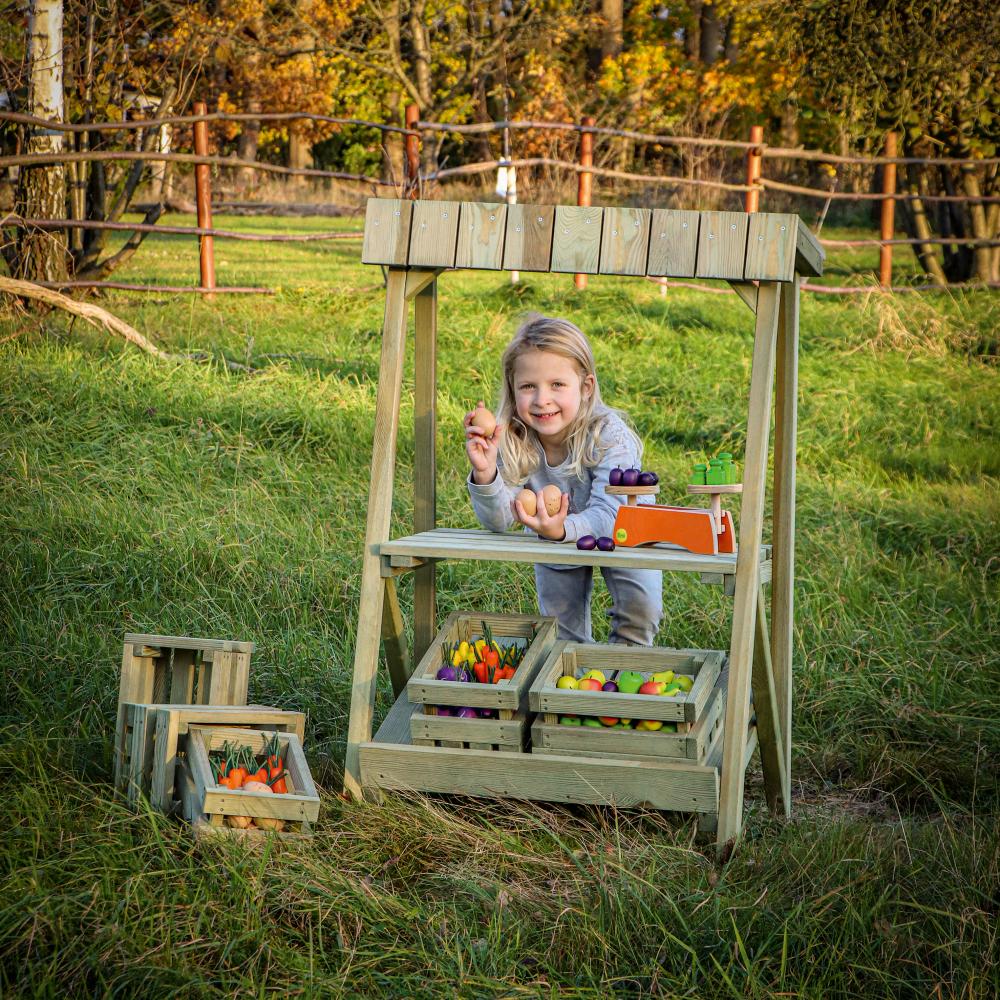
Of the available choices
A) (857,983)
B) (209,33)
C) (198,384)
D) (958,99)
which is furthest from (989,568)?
(958,99)

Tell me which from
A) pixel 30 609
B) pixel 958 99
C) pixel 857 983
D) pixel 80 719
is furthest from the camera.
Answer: pixel 958 99

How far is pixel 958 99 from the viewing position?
1189cm

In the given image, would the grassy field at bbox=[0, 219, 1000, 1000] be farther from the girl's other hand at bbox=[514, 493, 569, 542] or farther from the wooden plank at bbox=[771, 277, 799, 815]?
the girl's other hand at bbox=[514, 493, 569, 542]

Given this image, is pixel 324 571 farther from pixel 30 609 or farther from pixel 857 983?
pixel 857 983

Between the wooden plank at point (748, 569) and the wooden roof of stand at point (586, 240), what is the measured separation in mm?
122

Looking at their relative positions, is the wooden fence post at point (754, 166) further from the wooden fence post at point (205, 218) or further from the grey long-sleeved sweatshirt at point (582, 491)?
the grey long-sleeved sweatshirt at point (582, 491)

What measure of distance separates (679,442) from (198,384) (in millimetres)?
2660

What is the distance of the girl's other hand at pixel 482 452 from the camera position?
10.5 feet

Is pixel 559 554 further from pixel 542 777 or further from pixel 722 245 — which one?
pixel 722 245

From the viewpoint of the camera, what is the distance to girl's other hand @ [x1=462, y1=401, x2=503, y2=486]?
3.21 metres

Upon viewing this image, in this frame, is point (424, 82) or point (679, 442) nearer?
point (679, 442)

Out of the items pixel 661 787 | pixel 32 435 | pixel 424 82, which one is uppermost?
pixel 424 82

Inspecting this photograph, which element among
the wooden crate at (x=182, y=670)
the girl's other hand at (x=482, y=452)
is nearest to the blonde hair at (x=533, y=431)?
the girl's other hand at (x=482, y=452)

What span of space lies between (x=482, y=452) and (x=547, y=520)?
0.88 ft
